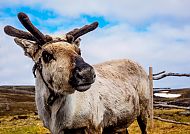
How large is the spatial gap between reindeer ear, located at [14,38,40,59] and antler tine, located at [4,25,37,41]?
2.4 inches

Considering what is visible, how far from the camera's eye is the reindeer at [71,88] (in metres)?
5.12

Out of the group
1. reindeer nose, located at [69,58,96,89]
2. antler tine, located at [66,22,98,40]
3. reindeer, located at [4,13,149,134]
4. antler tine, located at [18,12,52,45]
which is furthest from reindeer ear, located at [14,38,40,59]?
reindeer nose, located at [69,58,96,89]

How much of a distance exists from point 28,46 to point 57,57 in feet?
2.76

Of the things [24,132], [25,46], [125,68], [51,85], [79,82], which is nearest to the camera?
[79,82]

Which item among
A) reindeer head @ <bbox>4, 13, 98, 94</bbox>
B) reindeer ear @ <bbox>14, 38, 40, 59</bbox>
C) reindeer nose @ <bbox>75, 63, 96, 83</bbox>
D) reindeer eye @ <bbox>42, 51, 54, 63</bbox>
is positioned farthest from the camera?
reindeer ear @ <bbox>14, 38, 40, 59</bbox>

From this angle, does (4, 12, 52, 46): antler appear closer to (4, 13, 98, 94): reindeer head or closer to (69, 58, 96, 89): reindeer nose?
(4, 13, 98, 94): reindeer head

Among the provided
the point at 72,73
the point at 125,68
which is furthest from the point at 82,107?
the point at 125,68

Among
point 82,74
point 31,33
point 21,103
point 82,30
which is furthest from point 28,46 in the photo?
point 21,103

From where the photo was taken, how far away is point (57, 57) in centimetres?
527

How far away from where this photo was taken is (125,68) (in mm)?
A: 8367

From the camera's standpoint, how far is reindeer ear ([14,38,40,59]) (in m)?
5.88

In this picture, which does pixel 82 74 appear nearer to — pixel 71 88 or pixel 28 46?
pixel 71 88

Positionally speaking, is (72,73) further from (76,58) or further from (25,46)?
(25,46)

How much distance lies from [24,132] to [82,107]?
10654mm
